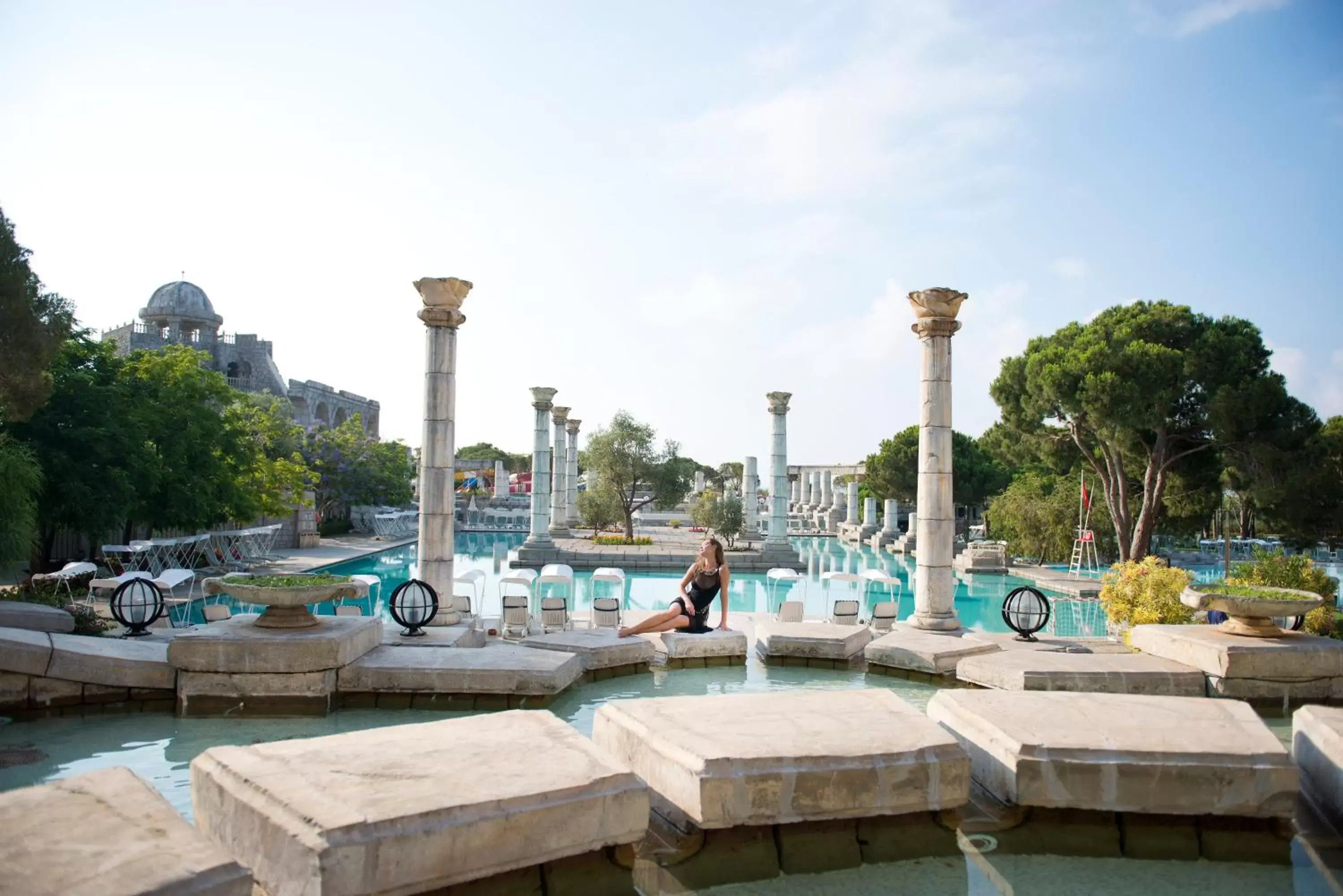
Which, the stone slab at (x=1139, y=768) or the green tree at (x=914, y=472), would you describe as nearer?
the stone slab at (x=1139, y=768)

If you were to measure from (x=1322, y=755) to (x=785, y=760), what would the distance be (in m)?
3.25

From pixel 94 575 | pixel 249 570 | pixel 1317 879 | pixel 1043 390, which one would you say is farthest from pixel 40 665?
pixel 1043 390

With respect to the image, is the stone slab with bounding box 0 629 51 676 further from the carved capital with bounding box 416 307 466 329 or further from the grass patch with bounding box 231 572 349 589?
the carved capital with bounding box 416 307 466 329

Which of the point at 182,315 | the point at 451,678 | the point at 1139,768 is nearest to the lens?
the point at 1139,768

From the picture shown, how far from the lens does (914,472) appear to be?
157ft

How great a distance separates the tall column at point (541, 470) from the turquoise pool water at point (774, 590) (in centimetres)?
139

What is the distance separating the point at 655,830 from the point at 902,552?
1253 inches

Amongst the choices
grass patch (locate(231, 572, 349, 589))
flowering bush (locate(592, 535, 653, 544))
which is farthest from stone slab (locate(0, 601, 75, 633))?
Result: flowering bush (locate(592, 535, 653, 544))

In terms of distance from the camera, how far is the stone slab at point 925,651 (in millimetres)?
8992

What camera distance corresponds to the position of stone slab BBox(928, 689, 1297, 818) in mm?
4668

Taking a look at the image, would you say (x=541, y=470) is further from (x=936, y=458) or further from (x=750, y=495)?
(x=936, y=458)

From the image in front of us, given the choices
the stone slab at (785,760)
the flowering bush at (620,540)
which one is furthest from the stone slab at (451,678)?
the flowering bush at (620,540)

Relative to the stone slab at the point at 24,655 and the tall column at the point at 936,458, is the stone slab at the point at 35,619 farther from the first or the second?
the tall column at the point at 936,458

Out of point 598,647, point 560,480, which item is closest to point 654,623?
point 598,647
